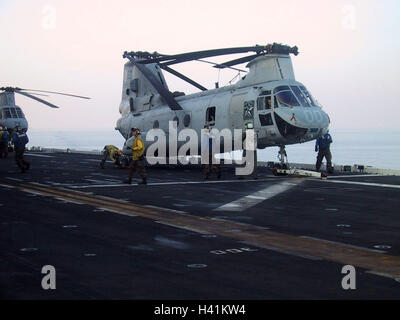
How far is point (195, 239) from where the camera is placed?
32.7 feet

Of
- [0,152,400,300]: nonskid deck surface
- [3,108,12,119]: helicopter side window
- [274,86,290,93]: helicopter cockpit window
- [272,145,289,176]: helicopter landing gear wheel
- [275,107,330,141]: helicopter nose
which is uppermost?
[3,108,12,119]: helicopter side window

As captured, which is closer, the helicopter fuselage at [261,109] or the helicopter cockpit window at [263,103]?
the helicopter fuselage at [261,109]

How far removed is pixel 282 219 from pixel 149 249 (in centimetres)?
429

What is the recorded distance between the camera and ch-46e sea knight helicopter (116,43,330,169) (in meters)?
22.8

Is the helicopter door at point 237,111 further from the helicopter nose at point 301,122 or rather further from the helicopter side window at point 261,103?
the helicopter nose at point 301,122

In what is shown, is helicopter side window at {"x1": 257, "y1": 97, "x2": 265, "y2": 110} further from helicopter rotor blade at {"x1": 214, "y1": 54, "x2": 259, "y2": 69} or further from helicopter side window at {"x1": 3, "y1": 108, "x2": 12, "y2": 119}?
helicopter side window at {"x1": 3, "y1": 108, "x2": 12, "y2": 119}


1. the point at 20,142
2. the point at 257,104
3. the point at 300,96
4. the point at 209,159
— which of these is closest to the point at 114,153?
the point at 20,142

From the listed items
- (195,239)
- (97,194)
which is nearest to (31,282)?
(195,239)

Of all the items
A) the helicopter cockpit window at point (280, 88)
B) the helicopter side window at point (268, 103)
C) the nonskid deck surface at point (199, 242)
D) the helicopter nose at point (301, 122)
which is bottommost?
the nonskid deck surface at point (199, 242)

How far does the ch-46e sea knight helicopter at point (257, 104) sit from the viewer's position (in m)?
22.8

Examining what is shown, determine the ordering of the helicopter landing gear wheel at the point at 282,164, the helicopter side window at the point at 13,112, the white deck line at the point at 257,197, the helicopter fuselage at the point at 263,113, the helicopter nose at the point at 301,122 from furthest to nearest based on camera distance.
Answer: the helicopter side window at the point at 13,112 < the helicopter landing gear wheel at the point at 282,164 < the helicopter fuselage at the point at 263,113 < the helicopter nose at the point at 301,122 < the white deck line at the point at 257,197

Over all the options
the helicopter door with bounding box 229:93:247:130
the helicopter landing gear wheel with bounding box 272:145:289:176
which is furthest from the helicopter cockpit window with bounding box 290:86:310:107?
the helicopter door with bounding box 229:93:247:130

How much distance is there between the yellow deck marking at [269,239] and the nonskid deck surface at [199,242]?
20 mm

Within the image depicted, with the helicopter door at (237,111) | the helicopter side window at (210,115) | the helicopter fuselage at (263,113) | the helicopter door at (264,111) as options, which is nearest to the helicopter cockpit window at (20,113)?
the helicopter fuselage at (263,113)
